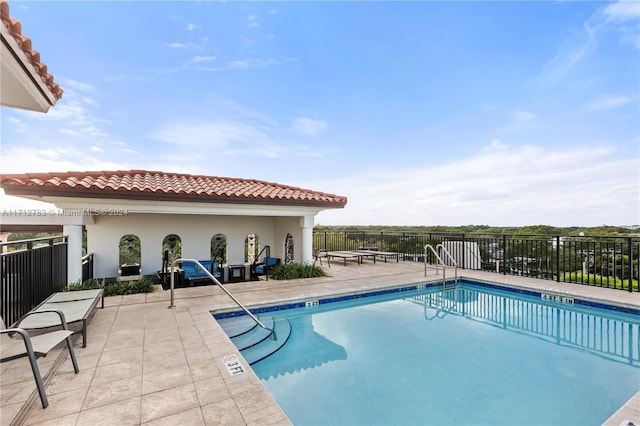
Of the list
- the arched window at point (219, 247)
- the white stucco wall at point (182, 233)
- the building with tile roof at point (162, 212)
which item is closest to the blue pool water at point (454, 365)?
the building with tile roof at point (162, 212)

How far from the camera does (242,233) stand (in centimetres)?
1219

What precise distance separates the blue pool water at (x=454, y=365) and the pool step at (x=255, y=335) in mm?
162

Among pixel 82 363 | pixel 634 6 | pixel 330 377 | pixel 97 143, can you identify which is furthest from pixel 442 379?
pixel 97 143

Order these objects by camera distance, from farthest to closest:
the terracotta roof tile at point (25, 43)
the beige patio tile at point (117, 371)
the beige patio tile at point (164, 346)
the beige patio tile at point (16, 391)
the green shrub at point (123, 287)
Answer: the green shrub at point (123, 287)
the beige patio tile at point (164, 346)
the beige patio tile at point (117, 371)
the beige patio tile at point (16, 391)
the terracotta roof tile at point (25, 43)

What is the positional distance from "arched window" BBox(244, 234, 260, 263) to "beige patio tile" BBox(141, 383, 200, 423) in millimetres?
9488

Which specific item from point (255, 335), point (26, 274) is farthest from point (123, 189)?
point (255, 335)

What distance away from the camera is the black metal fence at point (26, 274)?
4.48 meters

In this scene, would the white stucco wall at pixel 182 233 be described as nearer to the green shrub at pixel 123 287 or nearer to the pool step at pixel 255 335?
the green shrub at pixel 123 287

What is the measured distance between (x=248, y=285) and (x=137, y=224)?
4.62 m

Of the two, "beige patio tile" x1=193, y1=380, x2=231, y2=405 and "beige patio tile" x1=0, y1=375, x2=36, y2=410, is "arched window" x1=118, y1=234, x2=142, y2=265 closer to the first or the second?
"beige patio tile" x1=0, y1=375, x2=36, y2=410

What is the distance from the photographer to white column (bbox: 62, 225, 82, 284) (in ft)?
24.5

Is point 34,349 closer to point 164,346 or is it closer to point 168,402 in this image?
point 168,402

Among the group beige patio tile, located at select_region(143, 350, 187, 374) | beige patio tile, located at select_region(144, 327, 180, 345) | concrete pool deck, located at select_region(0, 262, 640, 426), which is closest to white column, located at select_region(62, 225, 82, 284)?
concrete pool deck, located at select_region(0, 262, 640, 426)

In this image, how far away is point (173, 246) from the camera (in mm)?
11898
